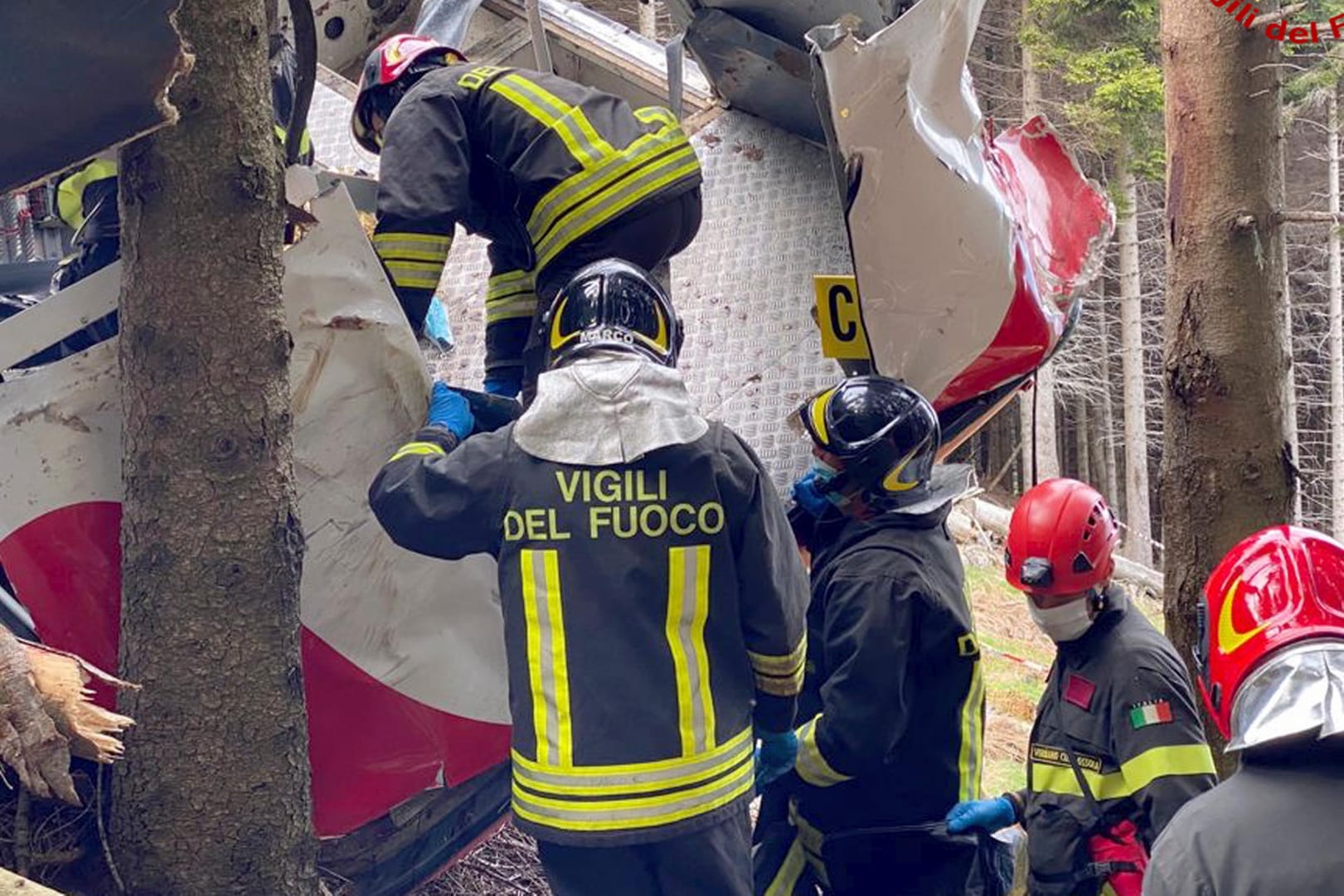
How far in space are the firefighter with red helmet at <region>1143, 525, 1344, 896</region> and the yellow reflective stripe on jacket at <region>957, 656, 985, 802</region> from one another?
1482mm

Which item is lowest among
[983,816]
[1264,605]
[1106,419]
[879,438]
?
[983,816]

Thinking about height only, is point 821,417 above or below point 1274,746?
above

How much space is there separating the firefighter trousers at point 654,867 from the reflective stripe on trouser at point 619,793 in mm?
70

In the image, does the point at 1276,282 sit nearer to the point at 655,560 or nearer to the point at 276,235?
the point at 655,560

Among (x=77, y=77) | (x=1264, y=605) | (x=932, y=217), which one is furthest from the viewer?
(x=932, y=217)

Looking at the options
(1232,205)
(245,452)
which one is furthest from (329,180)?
(1232,205)

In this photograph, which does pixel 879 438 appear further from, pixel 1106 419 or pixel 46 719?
pixel 1106 419

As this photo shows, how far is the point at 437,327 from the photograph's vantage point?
4.03 metres

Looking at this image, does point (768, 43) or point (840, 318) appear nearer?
point (840, 318)

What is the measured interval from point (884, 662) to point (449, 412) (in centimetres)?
115

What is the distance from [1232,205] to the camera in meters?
3.92

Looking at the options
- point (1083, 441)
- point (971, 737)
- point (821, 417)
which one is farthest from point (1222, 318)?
point (1083, 441)

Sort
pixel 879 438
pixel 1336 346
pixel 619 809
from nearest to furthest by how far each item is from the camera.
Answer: pixel 619 809
pixel 879 438
pixel 1336 346

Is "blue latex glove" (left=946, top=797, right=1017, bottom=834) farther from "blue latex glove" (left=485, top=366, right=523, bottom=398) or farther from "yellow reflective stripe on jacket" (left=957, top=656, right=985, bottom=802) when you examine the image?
"blue latex glove" (left=485, top=366, right=523, bottom=398)
